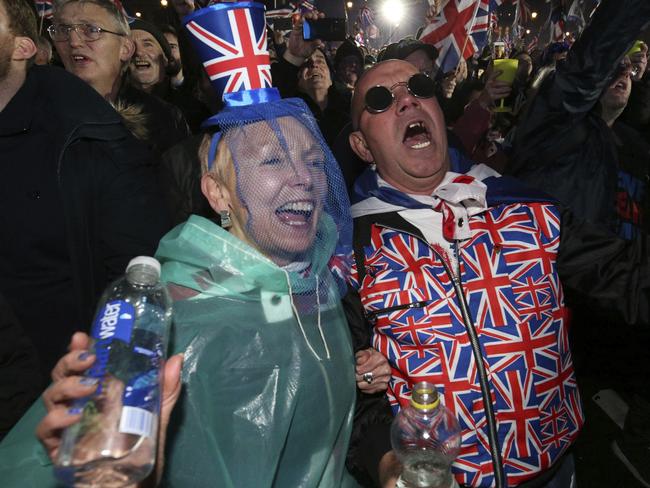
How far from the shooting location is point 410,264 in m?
2.32

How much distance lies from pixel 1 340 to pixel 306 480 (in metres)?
1.30

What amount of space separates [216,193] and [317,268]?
448 mm

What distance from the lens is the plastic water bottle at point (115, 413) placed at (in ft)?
3.83

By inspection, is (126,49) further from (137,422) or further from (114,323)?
(137,422)

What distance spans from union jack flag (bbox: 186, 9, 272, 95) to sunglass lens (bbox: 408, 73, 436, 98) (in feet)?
3.23

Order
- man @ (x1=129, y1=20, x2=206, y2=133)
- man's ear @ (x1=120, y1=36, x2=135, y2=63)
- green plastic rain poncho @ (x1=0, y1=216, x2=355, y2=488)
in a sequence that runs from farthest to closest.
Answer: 1. man @ (x1=129, y1=20, x2=206, y2=133)
2. man's ear @ (x1=120, y1=36, x2=135, y2=63)
3. green plastic rain poncho @ (x1=0, y1=216, x2=355, y2=488)

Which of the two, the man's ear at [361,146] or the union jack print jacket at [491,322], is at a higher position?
the man's ear at [361,146]

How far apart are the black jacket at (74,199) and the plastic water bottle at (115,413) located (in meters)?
1.21

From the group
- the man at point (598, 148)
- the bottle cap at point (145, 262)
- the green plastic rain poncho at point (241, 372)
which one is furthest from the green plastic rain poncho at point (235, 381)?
the man at point (598, 148)

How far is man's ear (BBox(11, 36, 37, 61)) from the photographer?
7.88 feet

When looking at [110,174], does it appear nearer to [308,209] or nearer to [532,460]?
[308,209]

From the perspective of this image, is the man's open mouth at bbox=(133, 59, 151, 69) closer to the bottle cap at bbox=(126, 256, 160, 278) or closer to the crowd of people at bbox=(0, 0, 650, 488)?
the crowd of people at bbox=(0, 0, 650, 488)

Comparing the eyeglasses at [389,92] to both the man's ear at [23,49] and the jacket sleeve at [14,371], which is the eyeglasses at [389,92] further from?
the jacket sleeve at [14,371]

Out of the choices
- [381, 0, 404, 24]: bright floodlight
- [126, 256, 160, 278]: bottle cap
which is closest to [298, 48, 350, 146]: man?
[126, 256, 160, 278]: bottle cap
